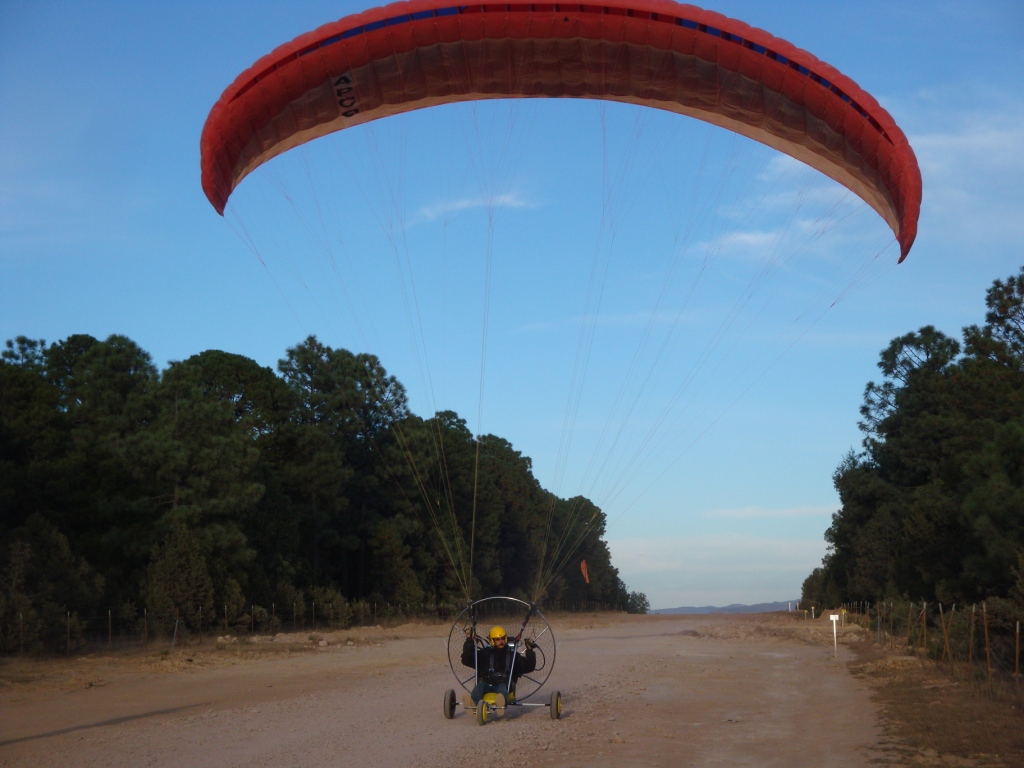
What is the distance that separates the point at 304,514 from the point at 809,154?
34.0 metres

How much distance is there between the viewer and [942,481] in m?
29.8

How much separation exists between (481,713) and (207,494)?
2319cm

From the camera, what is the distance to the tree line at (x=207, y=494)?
81.8 ft

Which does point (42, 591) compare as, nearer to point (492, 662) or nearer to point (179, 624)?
point (179, 624)

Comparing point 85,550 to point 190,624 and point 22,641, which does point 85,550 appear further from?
point 22,641

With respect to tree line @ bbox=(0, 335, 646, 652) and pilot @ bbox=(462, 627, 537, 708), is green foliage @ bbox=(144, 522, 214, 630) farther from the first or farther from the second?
pilot @ bbox=(462, 627, 537, 708)

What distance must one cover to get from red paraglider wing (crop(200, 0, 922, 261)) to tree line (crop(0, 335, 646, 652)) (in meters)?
4.46

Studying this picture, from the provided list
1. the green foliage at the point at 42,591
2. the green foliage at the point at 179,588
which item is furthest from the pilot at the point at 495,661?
the green foliage at the point at 179,588

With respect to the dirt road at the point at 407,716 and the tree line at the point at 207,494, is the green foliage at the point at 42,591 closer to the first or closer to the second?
the tree line at the point at 207,494

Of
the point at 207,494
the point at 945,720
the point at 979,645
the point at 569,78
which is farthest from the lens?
the point at 207,494

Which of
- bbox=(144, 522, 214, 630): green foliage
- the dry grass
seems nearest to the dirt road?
the dry grass

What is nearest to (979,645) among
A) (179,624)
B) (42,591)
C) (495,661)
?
(495,661)

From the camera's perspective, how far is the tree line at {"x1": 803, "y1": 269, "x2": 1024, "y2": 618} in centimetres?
2144

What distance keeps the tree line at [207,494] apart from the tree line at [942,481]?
941cm
